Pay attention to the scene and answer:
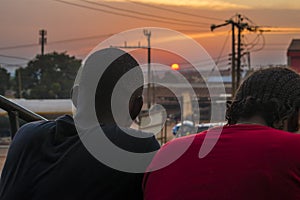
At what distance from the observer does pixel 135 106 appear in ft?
5.37

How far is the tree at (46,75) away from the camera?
2817 cm

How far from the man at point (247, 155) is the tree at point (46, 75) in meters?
25.8

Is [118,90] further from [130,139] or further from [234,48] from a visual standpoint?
[234,48]

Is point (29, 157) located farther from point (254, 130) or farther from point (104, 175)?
point (254, 130)

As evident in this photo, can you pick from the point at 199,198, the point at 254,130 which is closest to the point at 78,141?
the point at 199,198

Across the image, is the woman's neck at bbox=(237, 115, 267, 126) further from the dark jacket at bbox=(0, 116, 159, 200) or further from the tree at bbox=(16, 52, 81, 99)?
the tree at bbox=(16, 52, 81, 99)

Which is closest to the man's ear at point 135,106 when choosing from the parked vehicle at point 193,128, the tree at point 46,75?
the parked vehicle at point 193,128

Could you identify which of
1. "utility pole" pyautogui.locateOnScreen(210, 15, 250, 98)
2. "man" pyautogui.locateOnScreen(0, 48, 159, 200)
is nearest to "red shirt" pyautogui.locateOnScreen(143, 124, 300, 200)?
"man" pyautogui.locateOnScreen(0, 48, 159, 200)

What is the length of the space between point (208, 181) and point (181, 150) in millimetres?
142

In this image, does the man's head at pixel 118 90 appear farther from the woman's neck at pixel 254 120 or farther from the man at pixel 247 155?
the woman's neck at pixel 254 120

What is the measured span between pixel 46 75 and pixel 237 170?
2845 centimetres

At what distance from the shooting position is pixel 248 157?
135 cm

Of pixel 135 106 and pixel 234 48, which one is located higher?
pixel 234 48

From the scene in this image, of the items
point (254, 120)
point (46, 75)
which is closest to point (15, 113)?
point (254, 120)
